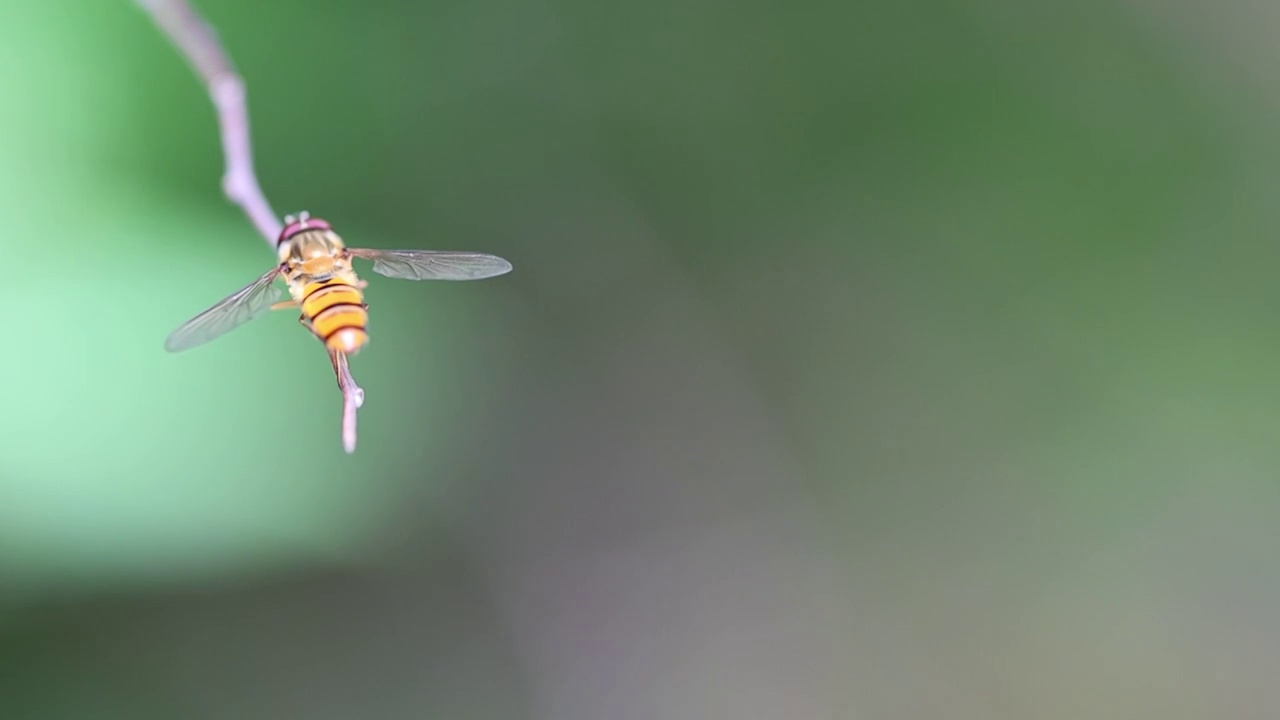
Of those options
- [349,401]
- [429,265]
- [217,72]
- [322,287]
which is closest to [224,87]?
[217,72]

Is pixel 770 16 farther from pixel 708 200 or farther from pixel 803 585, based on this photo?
pixel 803 585

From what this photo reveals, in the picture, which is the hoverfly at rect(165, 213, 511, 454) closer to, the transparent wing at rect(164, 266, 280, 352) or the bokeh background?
the transparent wing at rect(164, 266, 280, 352)

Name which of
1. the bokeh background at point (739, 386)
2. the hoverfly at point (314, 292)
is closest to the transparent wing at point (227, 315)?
the hoverfly at point (314, 292)

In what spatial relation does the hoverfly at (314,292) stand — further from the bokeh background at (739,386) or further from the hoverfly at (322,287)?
the bokeh background at (739,386)

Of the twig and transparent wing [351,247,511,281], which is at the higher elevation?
transparent wing [351,247,511,281]

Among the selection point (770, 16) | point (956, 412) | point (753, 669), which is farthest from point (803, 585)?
point (770, 16)

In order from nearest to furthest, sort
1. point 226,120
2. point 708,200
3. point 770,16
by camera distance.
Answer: point 226,120, point 770,16, point 708,200

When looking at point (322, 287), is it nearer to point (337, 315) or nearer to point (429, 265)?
point (337, 315)

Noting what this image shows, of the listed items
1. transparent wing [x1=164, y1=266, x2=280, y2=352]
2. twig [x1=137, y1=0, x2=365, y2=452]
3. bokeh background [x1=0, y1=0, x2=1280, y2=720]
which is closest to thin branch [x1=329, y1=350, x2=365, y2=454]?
twig [x1=137, y1=0, x2=365, y2=452]
